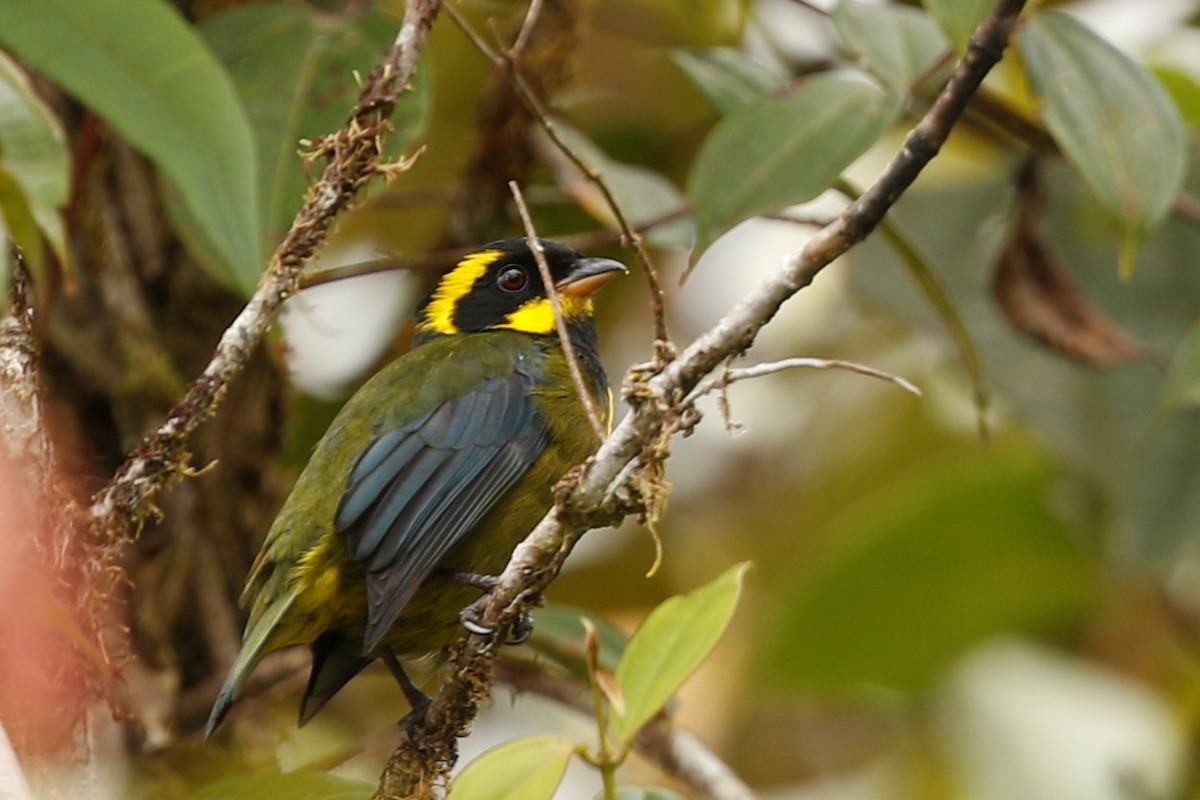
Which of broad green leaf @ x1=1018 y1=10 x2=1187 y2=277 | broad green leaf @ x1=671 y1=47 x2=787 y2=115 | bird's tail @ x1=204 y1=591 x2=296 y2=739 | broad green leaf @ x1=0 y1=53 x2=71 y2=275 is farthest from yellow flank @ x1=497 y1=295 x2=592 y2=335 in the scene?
broad green leaf @ x1=0 y1=53 x2=71 y2=275

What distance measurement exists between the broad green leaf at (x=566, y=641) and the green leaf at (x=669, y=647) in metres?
0.86

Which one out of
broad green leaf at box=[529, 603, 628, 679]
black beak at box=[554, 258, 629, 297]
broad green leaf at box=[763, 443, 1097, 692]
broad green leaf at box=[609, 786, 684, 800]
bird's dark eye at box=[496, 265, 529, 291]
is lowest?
broad green leaf at box=[763, 443, 1097, 692]

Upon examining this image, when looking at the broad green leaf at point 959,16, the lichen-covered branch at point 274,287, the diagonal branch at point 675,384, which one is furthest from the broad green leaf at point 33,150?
the broad green leaf at point 959,16

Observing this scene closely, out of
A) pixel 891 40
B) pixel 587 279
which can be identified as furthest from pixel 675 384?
pixel 587 279

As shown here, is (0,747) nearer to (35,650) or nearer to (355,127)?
(35,650)

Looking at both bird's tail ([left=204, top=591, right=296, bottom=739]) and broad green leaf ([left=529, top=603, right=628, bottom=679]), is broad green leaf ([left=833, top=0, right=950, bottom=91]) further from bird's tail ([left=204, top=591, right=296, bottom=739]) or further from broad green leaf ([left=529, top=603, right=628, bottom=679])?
bird's tail ([left=204, top=591, right=296, bottom=739])

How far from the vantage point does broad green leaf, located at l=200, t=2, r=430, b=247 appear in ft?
9.66

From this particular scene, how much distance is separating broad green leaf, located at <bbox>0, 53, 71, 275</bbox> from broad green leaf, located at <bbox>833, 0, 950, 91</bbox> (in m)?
1.49

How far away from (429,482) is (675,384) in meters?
0.98

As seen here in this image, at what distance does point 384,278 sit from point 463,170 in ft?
1.50

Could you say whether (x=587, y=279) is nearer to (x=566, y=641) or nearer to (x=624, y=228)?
(x=566, y=641)

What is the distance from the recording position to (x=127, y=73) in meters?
2.41

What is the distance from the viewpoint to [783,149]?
2.85 meters

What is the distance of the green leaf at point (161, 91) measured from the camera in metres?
2.36
